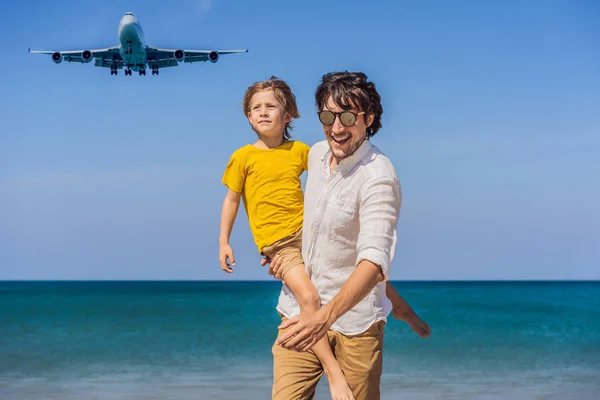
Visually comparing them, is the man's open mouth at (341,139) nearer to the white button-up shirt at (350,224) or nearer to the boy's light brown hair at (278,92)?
the white button-up shirt at (350,224)

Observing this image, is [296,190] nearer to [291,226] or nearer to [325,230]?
[291,226]

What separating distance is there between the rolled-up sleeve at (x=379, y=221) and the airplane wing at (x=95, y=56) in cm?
3434

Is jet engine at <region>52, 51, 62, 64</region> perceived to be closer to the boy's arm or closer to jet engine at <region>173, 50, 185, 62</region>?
jet engine at <region>173, 50, 185, 62</region>

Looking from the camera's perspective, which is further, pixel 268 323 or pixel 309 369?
pixel 268 323

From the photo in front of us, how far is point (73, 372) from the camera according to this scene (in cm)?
1858

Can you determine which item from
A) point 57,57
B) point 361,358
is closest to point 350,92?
point 361,358

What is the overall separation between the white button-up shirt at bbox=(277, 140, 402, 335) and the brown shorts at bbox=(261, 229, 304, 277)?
5cm

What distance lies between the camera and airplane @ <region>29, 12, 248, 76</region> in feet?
113

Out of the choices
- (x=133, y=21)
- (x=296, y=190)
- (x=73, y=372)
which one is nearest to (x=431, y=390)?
(x=73, y=372)

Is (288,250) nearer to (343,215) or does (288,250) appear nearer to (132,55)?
(343,215)

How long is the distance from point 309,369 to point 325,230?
48 centimetres

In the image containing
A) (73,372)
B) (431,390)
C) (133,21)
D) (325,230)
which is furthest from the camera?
(133,21)

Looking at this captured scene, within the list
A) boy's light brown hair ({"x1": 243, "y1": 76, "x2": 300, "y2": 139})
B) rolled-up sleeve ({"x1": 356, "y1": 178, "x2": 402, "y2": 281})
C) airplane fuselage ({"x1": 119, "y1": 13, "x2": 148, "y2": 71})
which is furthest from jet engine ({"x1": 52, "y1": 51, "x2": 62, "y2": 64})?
rolled-up sleeve ({"x1": 356, "y1": 178, "x2": 402, "y2": 281})

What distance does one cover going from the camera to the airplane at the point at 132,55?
3447cm
